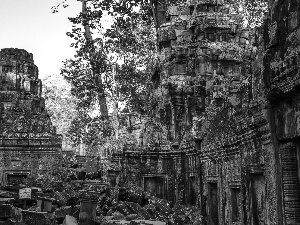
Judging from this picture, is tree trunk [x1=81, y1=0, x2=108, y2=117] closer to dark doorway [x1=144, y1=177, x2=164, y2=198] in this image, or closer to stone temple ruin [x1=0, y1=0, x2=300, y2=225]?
stone temple ruin [x1=0, y1=0, x2=300, y2=225]

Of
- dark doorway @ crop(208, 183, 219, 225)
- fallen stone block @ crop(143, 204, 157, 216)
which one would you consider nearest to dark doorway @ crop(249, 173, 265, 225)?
dark doorway @ crop(208, 183, 219, 225)

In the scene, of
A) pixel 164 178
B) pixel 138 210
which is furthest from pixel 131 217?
pixel 164 178

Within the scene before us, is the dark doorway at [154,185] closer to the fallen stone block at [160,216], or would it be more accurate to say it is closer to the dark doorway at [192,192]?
the dark doorway at [192,192]

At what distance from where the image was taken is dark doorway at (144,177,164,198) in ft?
46.6

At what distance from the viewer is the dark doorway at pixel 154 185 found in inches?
559

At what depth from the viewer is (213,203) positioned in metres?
10.1

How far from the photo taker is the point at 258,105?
5598 millimetres

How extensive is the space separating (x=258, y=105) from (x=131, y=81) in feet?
67.4

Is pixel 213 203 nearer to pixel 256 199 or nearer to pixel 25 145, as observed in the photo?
pixel 256 199

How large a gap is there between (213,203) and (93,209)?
3419 millimetres

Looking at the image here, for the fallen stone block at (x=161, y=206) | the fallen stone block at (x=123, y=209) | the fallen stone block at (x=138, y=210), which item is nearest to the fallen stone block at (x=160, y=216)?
the fallen stone block at (x=161, y=206)

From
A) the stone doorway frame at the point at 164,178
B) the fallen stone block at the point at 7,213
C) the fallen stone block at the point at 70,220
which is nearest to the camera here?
the fallen stone block at the point at 7,213

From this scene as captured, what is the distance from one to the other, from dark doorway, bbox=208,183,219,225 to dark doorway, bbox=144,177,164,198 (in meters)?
4.16

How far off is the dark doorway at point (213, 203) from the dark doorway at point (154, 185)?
416 cm
